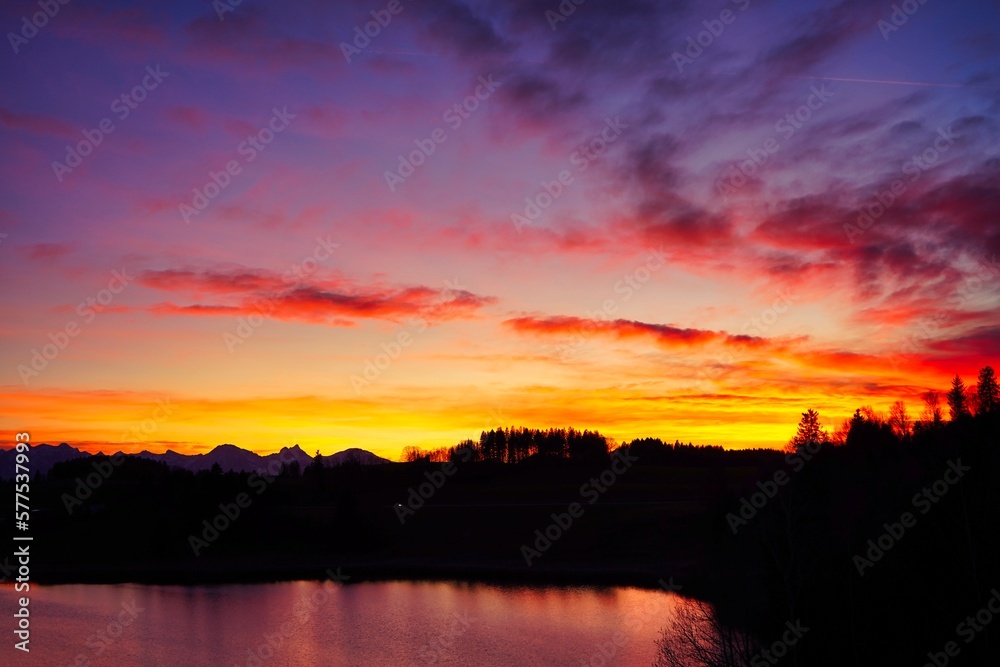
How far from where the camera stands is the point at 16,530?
90.1 metres

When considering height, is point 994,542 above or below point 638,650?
above

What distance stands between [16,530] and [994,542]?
95.2 meters

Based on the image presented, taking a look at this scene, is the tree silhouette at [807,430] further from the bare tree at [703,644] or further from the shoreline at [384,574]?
the shoreline at [384,574]

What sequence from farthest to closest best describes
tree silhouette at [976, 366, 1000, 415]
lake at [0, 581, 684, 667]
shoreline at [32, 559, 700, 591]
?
tree silhouette at [976, 366, 1000, 415]
shoreline at [32, 559, 700, 591]
lake at [0, 581, 684, 667]

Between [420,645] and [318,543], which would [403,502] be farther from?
[420,645]

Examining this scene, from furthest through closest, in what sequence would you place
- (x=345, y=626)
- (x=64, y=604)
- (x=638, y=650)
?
(x=64, y=604) < (x=345, y=626) < (x=638, y=650)

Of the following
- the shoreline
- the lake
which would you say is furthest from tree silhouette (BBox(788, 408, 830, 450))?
the shoreline

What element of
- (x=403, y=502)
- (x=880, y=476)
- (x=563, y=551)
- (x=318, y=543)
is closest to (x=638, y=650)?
(x=880, y=476)

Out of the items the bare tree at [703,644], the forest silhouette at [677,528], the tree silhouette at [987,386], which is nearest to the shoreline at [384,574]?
the forest silhouette at [677,528]

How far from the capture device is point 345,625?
167ft

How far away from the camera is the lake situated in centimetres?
4256

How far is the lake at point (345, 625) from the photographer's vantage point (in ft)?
140

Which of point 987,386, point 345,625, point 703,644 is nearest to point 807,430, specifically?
point 703,644

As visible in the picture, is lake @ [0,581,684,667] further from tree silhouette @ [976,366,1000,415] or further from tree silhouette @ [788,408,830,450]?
tree silhouette @ [976,366,1000,415]
